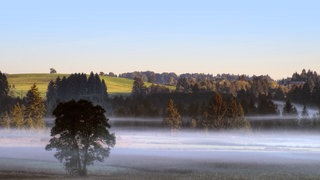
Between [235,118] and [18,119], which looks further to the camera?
[18,119]

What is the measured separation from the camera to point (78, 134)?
6462cm

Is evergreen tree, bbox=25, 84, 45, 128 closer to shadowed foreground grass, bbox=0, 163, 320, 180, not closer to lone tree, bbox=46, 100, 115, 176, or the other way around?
shadowed foreground grass, bbox=0, 163, 320, 180

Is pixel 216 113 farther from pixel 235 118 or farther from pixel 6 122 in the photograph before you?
pixel 6 122

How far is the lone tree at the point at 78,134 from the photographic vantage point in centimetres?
6381

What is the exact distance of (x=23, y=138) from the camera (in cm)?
14400

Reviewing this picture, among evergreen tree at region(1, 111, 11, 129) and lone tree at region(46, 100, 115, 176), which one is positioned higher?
lone tree at region(46, 100, 115, 176)

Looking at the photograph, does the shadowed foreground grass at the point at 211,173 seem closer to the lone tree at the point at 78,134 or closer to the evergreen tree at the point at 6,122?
the lone tree at the point at 78,134

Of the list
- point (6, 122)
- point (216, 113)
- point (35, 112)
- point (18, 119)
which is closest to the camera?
point (35, 112)

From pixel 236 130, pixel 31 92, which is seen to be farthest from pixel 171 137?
pixel 31 92

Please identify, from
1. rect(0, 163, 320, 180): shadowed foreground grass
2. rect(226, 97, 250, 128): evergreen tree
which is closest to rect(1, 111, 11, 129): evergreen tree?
rect(226, 97, 250, 128): evergreen tree

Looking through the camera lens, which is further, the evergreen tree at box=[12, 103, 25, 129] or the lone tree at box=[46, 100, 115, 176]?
the evergreen tree at box=[12, 103, 25, 129]

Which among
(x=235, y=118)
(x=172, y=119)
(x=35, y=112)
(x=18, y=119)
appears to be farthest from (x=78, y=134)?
(x=172, y=119)

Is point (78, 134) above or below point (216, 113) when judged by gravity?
above

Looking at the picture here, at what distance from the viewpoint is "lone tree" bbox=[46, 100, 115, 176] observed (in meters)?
63.8
